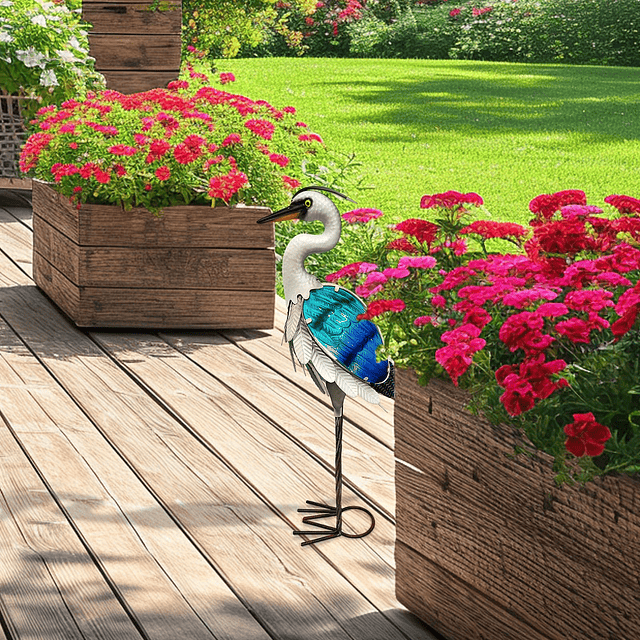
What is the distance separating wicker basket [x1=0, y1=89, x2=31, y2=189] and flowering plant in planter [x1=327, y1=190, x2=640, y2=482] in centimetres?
498

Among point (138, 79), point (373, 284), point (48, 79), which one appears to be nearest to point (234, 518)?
point (373, 284)

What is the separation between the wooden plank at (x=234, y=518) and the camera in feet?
7.56

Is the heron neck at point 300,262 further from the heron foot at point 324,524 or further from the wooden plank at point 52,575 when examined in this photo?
the wooden plank at point 52,575

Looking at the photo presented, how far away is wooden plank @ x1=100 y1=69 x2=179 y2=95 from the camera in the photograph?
23.5 ft

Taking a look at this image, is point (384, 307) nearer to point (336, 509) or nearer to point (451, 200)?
point (451, 200)

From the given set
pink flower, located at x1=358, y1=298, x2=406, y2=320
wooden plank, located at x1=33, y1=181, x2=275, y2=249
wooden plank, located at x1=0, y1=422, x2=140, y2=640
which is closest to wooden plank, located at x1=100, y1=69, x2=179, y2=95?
wooden plank, located at x1=33, y1=181, x2=275, y2=249

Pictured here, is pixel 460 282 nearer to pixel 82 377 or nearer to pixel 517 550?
pixel 517 550

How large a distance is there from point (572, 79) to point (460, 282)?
1274 centimetres

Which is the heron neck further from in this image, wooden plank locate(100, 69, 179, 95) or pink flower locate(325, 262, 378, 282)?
wooden plank locate(100, 69, 179, 95)

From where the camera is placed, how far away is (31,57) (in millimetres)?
6703

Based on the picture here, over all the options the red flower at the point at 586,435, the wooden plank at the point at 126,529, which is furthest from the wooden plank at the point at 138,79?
the red flower at the point at 586,435

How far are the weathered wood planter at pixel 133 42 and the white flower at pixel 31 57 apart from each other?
1.72ft

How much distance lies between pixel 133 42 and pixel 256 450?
475cm

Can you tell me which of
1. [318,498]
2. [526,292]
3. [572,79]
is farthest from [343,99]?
[526,292]
